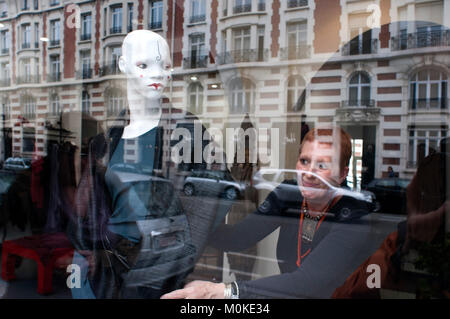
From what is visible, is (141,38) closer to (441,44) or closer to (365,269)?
(441,44)

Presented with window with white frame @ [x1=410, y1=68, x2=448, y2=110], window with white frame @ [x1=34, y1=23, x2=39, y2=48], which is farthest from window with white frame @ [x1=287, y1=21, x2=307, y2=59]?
window with white frame @ [x1=34, y1=23, x2=39, y2=48]

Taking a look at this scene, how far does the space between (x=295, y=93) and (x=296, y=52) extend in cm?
17

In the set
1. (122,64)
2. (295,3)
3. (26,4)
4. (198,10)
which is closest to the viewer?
(295,3)

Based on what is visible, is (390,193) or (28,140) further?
(28,140)

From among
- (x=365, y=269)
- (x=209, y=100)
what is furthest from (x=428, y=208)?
(x=209, y=100)

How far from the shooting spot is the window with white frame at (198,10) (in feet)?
4.57

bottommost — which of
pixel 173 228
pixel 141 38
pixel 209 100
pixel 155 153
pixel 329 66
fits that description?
pixel 173 228

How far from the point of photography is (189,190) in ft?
4.75

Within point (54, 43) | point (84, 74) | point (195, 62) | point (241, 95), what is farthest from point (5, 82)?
point (241, 95)

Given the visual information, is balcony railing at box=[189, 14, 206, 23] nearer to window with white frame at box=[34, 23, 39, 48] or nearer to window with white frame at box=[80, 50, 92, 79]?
window with white frame at box=[80, 50, 92, 79]

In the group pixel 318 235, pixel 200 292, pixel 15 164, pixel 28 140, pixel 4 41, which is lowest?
pixel 200 292

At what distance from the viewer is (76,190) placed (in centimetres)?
157

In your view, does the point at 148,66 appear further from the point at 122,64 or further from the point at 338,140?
the point at 338,140

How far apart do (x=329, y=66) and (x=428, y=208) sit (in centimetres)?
68
